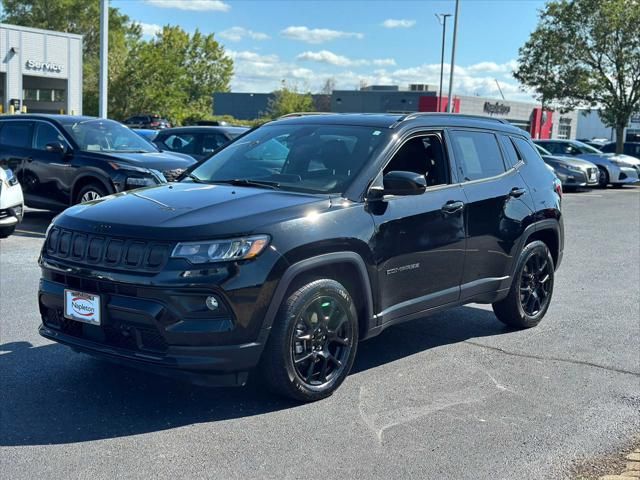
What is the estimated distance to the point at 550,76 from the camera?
3409cm

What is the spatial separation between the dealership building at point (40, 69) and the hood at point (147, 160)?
29.8 m

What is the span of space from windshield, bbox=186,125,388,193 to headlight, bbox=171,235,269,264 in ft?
2.96

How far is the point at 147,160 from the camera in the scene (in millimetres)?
11320

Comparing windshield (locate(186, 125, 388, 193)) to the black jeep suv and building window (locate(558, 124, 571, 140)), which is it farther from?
building window (locate(558, 124, 571, 140))

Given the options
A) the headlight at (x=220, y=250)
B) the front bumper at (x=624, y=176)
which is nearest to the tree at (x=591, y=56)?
the front bumper at (x=624, y=176)

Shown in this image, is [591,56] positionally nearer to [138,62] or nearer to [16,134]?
[16,134]

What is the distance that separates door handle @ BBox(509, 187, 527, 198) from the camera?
6.20 m

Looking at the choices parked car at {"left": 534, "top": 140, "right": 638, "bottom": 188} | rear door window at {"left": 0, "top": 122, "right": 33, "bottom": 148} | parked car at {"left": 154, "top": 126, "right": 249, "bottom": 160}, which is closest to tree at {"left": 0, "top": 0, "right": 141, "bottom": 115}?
parked car at {"left": 534, "top": 140, "right": 638, "bottom": 188}

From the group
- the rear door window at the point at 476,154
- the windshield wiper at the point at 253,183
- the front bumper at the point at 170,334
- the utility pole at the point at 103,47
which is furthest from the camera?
the utility pole at the point at 103,47

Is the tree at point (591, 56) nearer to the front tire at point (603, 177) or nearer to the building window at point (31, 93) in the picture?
the front tire at point (603, 177)

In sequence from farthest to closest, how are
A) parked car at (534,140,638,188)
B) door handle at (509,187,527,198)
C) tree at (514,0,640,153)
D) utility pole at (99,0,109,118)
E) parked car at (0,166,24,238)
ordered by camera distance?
tree at (514,0,640,153), parked car at (534,140,638,188), utility pole at (99,0,109,118), parked car at (0,166,24,238), door handle at (509,187,527,198)

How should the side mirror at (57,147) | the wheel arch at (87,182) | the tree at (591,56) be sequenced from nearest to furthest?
1. the wheel arch at (87,182)
2. the side mirror at (57,147)
3. the tree at (591,56)

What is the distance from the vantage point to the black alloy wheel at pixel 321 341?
4.47 m

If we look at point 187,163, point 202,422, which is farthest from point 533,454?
point 187,163
